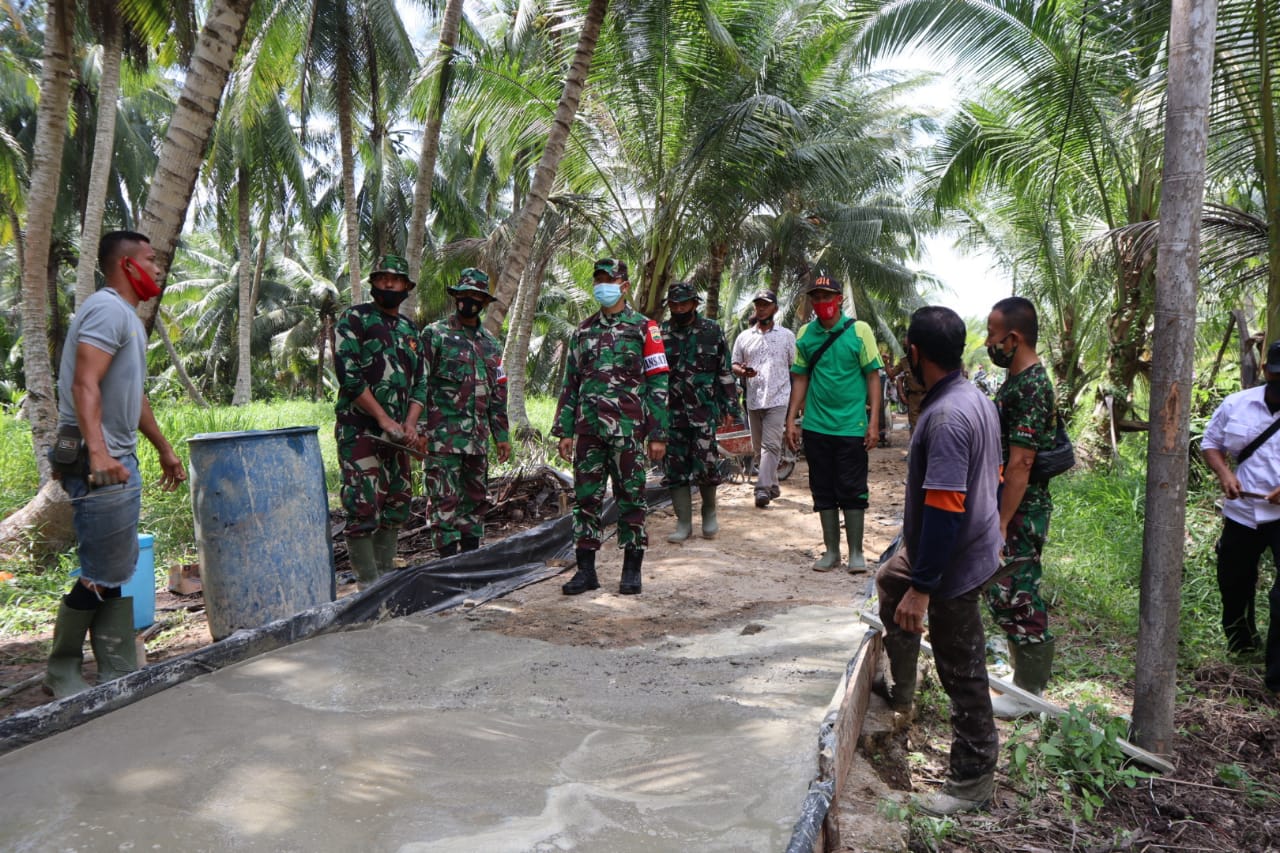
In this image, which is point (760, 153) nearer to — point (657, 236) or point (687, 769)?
point (657, 236)

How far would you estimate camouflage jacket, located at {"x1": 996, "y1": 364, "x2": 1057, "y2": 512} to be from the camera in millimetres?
3336

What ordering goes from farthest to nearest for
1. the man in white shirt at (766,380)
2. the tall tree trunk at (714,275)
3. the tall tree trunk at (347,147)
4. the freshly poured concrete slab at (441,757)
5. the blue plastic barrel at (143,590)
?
the tall tree trunk at (347,147), the tall tree trunk at (714,275), the man in white shirt at (766,380), the blue plastic barrel at (143,590), the freshly poured concrete slab at (441,757)

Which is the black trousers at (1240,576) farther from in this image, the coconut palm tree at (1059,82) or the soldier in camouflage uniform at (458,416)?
the coconut palm tree at (1059,82)

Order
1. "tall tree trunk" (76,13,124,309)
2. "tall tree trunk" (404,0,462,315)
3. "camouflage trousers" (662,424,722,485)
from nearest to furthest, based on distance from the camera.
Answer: "camouflage trousers" (662,424,722,485) < "tall tree trunk" (404,0,462,315) < "tall tree trunk" (76,13,124,309)

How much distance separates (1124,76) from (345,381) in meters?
8.85

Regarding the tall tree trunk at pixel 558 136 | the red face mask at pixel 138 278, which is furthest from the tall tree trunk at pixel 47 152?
the red face mask at pixel 138 278

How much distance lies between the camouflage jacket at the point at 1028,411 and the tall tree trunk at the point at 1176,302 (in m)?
0.39

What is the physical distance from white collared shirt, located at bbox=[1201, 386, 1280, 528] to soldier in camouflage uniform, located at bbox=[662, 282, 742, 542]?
3.02 meters

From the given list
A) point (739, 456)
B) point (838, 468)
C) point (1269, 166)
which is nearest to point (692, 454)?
point (838, 468)

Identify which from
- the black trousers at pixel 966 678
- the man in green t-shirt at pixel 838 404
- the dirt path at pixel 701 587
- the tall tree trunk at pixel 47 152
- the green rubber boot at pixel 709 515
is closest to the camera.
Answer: the black trousers at pixel 966 678

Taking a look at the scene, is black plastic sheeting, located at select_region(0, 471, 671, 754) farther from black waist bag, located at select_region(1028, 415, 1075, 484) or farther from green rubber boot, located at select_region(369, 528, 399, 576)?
black waist bag, located at select_region(1028, 415, 1075, 484)

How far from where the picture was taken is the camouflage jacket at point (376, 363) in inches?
189

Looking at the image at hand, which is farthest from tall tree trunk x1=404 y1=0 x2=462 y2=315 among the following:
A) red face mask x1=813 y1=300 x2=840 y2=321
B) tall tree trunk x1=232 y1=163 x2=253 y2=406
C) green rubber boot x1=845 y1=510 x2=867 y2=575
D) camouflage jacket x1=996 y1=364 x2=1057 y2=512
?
tall tree trunk x1=232 y1=163 x2=253 y2=406

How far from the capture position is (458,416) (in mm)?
5414
